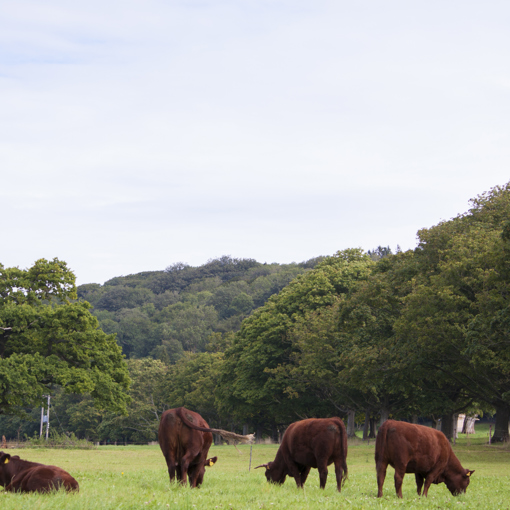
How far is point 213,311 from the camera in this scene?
187375mm

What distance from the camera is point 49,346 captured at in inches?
1673

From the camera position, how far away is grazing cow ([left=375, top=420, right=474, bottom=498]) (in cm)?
1236

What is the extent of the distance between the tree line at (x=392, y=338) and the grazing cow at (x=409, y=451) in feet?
56.3

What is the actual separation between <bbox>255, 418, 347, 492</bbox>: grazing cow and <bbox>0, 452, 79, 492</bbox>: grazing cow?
4616 millimetres

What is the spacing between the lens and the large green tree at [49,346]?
1556 inches

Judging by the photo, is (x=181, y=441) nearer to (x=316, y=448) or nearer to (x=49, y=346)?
(x=316, y=448)

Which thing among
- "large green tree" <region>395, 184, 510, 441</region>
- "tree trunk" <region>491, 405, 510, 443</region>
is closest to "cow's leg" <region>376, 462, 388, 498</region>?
"large green tree" <region>395, 184, 510, 441</region>

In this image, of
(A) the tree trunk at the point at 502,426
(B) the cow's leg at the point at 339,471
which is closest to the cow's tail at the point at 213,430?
(B) the cow's leg at the point at 339,471

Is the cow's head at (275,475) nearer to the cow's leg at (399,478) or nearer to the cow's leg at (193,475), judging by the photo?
the cow's leg at (193,475)

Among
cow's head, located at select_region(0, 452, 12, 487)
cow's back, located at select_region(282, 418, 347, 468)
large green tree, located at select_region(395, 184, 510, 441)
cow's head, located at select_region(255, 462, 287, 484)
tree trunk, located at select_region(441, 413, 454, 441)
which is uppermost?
large green tree, located at select_region(395, 184, 510, 441)

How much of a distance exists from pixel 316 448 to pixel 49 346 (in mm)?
33099

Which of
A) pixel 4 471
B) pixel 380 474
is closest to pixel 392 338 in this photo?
pixel 380 474

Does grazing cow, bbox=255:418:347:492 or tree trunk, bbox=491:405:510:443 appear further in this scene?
tree trunk, bbox=491:405:510:443

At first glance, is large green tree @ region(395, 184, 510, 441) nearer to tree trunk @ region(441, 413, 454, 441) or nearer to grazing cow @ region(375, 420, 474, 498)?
tree trunk @ region(441, 413, 454, 441)
